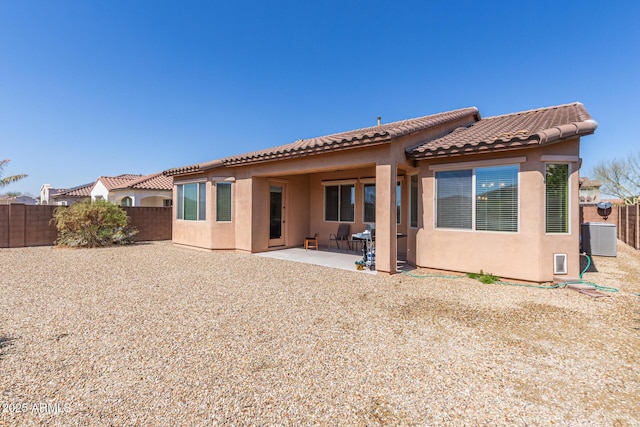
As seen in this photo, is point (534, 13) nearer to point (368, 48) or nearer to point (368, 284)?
point (368, 48)

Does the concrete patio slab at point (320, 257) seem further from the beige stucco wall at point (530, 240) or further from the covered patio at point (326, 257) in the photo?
the beige stucco wall at point (530, 240)

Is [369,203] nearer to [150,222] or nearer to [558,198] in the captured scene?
[558,198]

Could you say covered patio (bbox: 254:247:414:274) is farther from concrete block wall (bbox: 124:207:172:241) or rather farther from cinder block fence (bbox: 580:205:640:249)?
cinder block fence (bbox: 580:205:640:249)

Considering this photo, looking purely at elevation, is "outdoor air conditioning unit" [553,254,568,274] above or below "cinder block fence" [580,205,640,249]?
below

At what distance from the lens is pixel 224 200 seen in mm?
11875

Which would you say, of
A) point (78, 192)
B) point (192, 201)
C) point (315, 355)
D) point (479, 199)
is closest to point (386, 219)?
point (479, 199)

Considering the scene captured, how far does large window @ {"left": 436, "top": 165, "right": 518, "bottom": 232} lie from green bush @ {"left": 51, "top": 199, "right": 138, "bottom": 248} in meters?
14.4

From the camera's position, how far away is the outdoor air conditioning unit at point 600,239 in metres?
10.9

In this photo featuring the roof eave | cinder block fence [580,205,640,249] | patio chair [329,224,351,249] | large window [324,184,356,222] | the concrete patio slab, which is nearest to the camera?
the concrete patio slab

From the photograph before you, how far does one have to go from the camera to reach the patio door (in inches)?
472

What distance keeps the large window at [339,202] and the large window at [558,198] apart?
21.5 feet

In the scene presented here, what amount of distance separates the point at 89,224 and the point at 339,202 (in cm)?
1148

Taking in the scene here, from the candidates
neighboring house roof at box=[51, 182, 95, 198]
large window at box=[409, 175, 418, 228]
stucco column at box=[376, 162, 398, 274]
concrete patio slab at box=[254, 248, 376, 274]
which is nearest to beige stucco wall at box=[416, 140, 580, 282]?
large window at box=[409, 175, 418, 228]

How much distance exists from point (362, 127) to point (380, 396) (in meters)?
14.4
